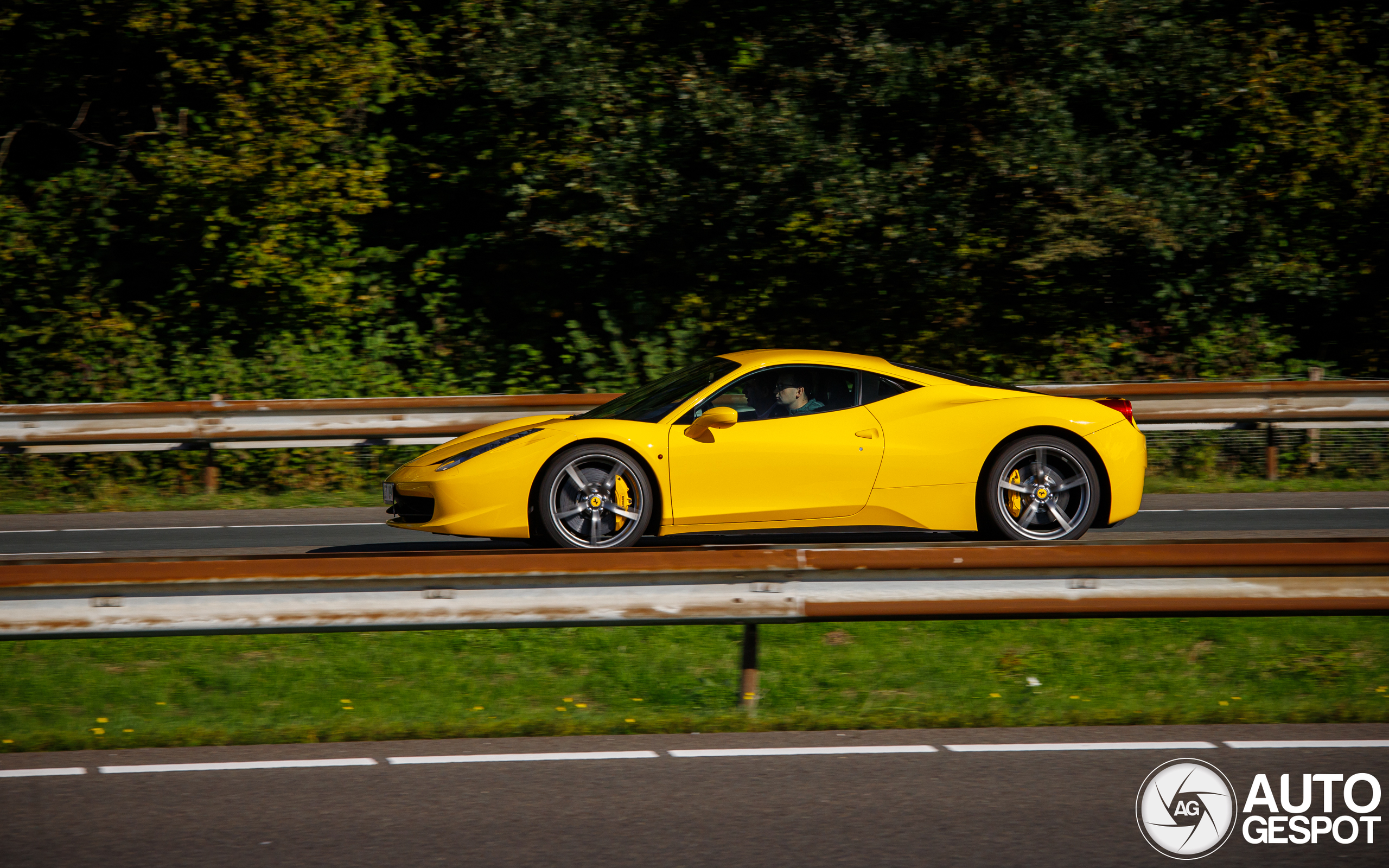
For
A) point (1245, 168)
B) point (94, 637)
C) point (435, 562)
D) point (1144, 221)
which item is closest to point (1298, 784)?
point (435, 562)

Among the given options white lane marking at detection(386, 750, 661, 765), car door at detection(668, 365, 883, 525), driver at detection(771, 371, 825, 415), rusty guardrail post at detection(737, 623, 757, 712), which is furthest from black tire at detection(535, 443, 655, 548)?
white lane marking at detection(386, 750, 661, 765)

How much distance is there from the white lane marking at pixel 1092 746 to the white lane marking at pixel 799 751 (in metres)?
0.14

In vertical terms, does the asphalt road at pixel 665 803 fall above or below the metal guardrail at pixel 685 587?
below

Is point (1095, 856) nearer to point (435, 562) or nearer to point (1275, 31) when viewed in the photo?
point (435, 562)

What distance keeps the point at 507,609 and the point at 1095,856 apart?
248 centimetres

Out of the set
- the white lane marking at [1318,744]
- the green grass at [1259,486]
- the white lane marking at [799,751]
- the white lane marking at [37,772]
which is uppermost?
the green grass at [1259,486]

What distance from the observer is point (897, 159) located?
50.3 ft

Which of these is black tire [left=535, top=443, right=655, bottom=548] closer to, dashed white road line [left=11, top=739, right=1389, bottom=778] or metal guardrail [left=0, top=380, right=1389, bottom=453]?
dashed white road line [left=11, top=739, right=1389, bottom=778]

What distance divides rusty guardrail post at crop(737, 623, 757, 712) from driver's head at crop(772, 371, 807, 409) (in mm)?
2396

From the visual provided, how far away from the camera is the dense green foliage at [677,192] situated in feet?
49.1

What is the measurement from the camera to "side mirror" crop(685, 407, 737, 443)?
24.8 ft

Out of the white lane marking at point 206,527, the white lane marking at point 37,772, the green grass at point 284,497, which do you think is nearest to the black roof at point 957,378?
the green grass at point 284,497

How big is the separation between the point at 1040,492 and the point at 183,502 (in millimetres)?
8367

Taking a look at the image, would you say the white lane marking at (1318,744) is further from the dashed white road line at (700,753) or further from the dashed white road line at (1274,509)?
the dashed white road line at (1274,509)
